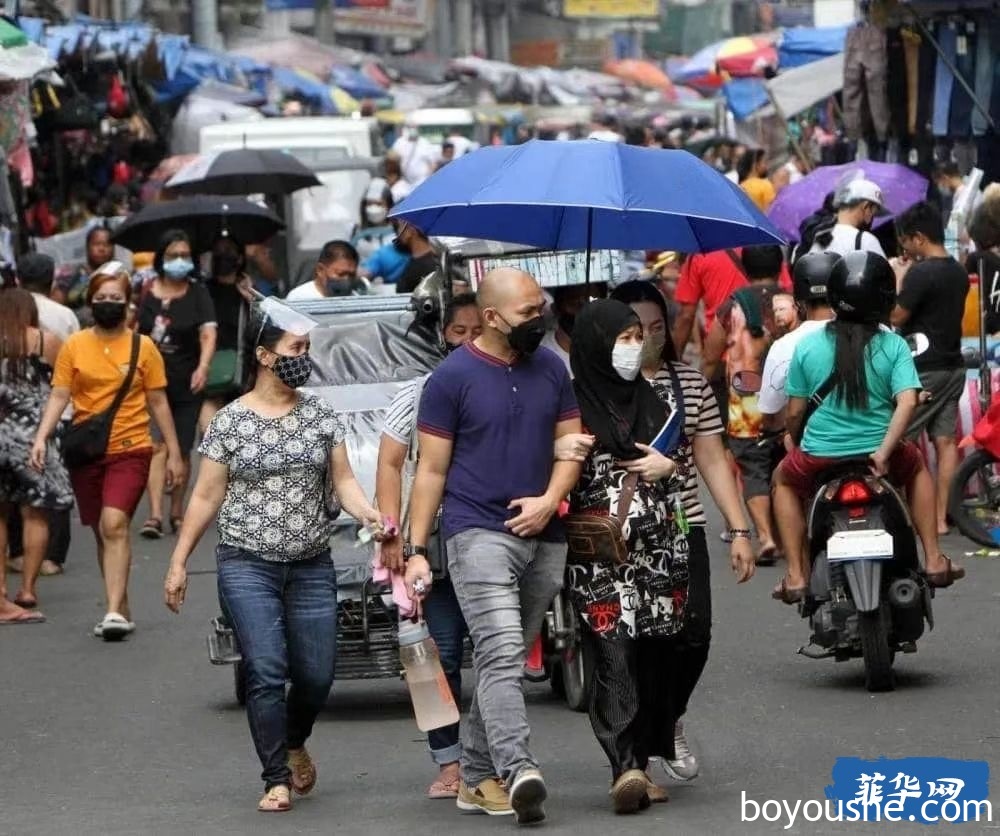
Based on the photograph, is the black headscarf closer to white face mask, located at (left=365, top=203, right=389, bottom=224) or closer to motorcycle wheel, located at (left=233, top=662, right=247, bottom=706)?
motorcycle wheel, located at (left=233, top=662, right=247, bottom=706)

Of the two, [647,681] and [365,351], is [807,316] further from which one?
[647,681]

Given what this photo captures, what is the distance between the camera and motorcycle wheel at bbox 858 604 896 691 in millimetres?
9922

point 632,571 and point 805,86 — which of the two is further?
point 805,86

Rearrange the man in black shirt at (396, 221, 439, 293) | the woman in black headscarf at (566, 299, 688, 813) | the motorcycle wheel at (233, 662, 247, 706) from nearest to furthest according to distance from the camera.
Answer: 1. the woman in black headscarf at (566, 299, 688, 813)
2. the motorcycle wheel at (233, 662, 247, 706)
3. the man in black shirt at (396, 221, 439, 293)

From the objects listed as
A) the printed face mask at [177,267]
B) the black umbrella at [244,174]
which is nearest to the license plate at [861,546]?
the printed face mask at [177,267]

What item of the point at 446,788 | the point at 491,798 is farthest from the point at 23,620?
the point at 491,798

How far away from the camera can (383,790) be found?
28.3 ft

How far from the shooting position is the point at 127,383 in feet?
42.4

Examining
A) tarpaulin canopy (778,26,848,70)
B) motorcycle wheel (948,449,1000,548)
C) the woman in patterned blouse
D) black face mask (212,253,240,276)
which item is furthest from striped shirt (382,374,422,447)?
tarpaulin canopy (778,26,848,70)

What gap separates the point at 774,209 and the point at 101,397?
672 centimetres

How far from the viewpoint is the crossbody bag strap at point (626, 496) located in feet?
25.9

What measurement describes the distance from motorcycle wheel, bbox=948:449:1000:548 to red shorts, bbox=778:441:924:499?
3.82 m

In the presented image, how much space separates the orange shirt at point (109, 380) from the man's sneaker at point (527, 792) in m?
5.64

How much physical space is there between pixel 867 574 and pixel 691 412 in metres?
1.91
